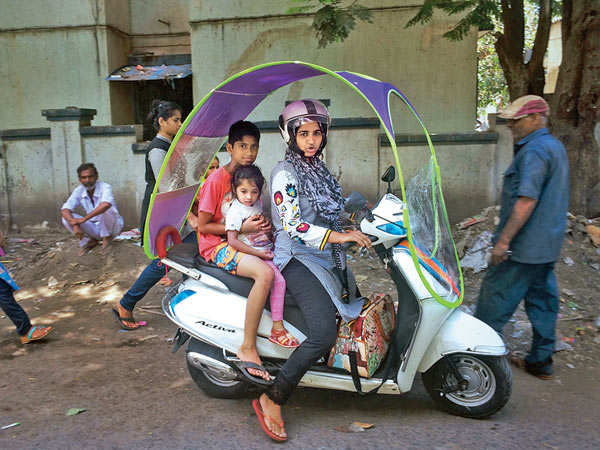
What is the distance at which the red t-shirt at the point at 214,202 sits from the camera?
135 inches

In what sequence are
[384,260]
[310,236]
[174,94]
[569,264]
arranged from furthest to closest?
[174,94], [569,264], [384,260], [310,236]

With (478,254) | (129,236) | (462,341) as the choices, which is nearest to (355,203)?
(462,341)

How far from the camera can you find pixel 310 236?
2926 millimetres

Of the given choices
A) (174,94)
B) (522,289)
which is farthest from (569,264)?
(174,94)

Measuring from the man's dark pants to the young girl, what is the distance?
1.51 meters

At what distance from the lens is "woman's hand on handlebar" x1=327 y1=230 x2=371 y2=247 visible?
2838 millimetres

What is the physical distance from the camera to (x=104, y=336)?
15.6ft

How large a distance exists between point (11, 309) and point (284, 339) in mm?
2592

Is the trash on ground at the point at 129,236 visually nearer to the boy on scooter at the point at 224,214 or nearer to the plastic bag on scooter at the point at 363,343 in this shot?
the boy on scooter at the point at 224,214

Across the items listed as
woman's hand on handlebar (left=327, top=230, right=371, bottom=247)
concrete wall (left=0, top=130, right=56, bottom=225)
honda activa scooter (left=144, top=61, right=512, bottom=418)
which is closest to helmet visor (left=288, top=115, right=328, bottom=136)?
honda activa scooter (left=144, top=61, right=512, bottom=418)

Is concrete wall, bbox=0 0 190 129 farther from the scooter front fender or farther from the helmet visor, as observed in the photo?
the scooter front fender

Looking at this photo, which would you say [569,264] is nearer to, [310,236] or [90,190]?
[310,236]

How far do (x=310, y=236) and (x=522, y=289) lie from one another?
66.6 inches

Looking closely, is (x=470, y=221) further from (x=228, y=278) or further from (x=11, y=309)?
(x=11, y=309)
